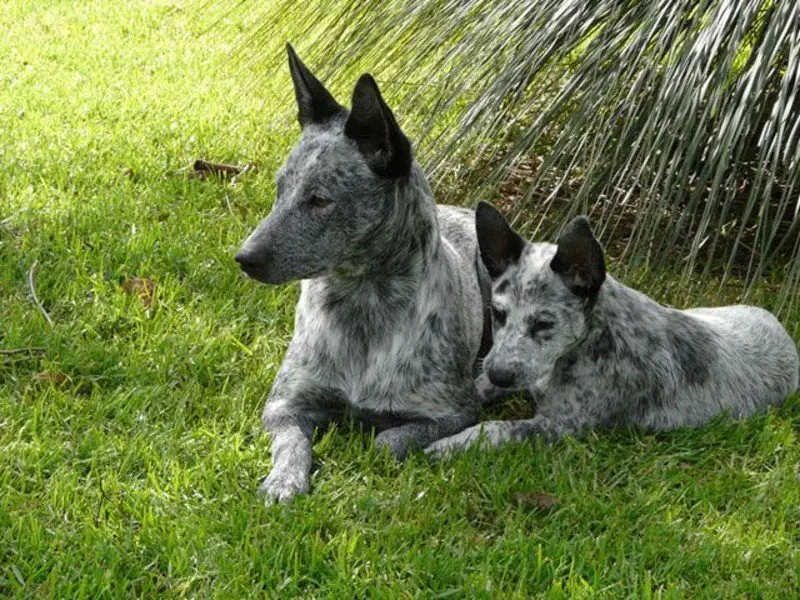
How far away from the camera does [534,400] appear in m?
3.96

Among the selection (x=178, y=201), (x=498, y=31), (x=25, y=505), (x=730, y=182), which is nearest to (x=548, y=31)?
(x=498, y=31)

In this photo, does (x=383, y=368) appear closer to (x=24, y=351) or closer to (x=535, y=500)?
(x=535, y=500)

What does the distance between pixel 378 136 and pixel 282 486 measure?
1.11 m

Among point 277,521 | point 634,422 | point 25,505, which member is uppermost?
point 25,505

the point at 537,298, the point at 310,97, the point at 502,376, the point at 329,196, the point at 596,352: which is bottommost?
the point at 596,352

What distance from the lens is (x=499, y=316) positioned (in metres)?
3.77

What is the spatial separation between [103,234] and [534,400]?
6.89 feet

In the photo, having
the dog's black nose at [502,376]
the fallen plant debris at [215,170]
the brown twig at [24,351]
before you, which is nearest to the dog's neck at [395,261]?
the dog's black nose at [502,376]

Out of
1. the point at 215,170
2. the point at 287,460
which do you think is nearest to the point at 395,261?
the point at 287,460

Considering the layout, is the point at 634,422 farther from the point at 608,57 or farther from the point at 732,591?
the point at 608,57

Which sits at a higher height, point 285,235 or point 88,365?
point 285,235

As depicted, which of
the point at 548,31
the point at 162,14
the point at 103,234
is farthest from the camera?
the point at 162,14

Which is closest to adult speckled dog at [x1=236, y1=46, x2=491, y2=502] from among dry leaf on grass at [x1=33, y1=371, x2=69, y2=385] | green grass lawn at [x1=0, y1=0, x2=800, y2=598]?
green grass lawn at [x1=0, y1=0, x2=800, y2=598]

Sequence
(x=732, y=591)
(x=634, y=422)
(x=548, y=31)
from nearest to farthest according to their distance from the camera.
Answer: (x=732, y=591) → (x=634, y=422) → (x=548, y=31)
